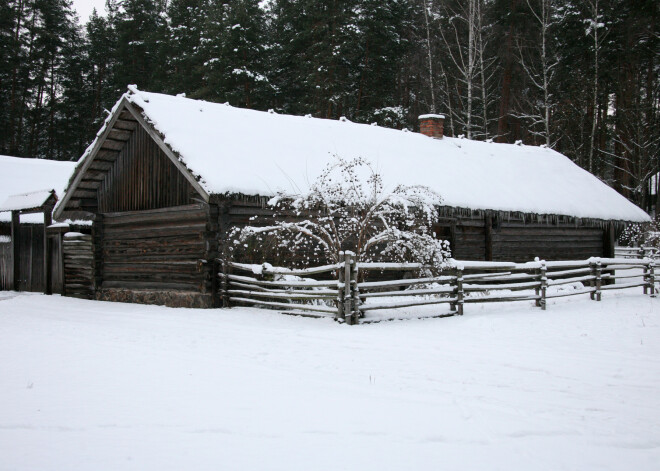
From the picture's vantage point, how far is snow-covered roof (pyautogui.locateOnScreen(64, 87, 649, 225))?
1438 cm

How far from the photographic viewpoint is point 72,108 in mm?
39156

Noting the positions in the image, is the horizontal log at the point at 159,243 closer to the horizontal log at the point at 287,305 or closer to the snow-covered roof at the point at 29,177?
the horizontal log at the point at 287,305

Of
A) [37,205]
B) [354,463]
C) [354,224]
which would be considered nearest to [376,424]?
[354,463]

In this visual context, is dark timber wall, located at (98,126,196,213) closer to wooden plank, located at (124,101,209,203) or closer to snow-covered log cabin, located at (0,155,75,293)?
wooden plank, located at (124,101,209,203)

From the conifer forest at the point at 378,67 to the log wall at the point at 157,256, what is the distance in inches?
650

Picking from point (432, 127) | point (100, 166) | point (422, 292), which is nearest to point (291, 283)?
point (422, 292)

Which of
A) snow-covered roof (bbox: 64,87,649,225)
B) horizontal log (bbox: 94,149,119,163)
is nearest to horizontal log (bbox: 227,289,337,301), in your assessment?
snow-covered roof (bbox: 64,87,649,225)

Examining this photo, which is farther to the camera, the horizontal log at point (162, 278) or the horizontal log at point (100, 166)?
the horizontal log at point (100, 166)

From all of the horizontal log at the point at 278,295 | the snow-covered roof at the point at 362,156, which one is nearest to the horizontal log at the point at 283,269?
the horizontal log at the point at 278,295

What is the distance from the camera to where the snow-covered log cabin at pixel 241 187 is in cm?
1423

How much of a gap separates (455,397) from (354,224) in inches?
309

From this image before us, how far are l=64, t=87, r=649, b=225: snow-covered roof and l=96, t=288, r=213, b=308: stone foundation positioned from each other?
2.81 m

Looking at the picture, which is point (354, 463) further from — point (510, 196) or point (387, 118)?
point (387, 118)

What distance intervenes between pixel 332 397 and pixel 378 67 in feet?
97.1
